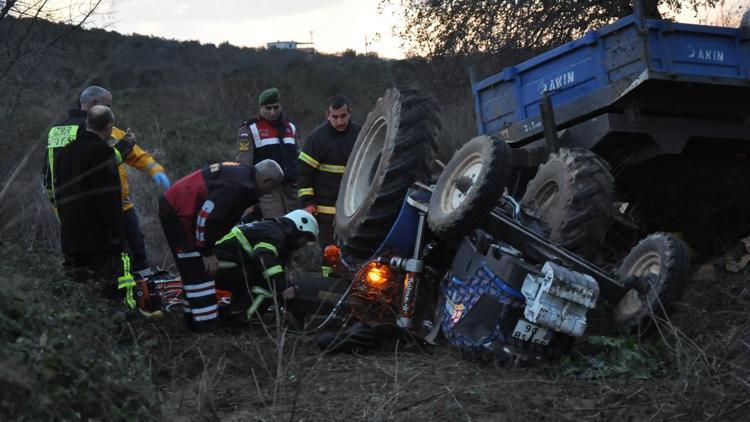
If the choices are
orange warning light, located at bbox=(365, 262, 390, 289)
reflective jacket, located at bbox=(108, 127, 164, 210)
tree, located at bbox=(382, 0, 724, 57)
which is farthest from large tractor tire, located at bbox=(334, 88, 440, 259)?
tree, located at bbox=(382, 0, 724, 57)

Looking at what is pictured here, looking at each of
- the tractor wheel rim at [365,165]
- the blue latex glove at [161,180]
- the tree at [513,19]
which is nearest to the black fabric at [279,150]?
the tractor wheel rim at [365,165]

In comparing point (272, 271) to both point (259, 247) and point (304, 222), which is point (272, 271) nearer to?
point (259, 247)

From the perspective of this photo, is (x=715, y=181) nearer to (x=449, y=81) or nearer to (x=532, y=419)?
(x=532, y=419)

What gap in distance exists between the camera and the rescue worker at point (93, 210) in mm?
6125

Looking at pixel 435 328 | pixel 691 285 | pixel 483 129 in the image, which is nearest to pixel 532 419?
pixel 435 328

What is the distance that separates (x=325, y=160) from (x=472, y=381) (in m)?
3.51

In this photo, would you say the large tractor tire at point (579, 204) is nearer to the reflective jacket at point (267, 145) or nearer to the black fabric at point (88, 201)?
the reflective jacket at point (267, 145)

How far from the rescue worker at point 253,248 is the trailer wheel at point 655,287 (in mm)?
2420

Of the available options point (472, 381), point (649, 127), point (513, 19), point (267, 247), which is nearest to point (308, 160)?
point (267, 247)

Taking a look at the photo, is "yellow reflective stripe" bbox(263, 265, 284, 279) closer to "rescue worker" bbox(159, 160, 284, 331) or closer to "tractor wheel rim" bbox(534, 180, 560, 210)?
"rescue worker" bbox(159, 160, 284, 331)

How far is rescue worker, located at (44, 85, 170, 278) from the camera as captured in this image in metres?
6.70

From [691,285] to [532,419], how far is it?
311 centimetres

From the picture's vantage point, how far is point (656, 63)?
7.39 meters

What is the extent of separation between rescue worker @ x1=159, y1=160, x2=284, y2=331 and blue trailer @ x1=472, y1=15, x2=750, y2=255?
6.70 ft
